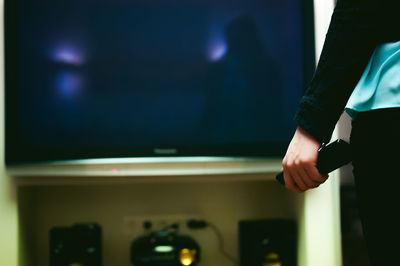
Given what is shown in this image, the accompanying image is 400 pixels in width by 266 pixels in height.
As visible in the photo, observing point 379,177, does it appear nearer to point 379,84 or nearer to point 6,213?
point 379,84

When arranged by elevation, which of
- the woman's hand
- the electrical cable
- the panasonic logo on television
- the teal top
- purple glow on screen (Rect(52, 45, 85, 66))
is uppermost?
purple glow on screen (Rect(52, 45, 85, 66))

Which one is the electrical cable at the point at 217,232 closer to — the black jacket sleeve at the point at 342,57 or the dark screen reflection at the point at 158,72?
the dark screen reflection at the point at 158,72

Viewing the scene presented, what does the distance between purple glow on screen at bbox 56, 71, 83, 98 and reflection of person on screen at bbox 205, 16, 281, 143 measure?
603 millimetres

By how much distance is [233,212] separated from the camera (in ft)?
6.85

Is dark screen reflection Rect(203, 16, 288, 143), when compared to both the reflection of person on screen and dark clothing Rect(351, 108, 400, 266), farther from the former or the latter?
dark clothing Rect(351, 108, 400, 266)

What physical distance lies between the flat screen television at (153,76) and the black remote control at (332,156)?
3.25 ft

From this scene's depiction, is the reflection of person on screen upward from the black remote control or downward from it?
upward

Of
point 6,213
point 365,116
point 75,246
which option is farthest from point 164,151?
point 365,116

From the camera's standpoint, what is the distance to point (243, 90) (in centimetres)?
177

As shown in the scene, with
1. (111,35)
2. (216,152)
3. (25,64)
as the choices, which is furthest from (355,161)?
(25,64)

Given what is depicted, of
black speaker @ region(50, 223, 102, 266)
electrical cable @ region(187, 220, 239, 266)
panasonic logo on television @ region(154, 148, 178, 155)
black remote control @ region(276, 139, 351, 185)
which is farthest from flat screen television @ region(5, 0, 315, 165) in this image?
black remote control @ region(276, 139, 351, 185)

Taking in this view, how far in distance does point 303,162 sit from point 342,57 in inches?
8.3

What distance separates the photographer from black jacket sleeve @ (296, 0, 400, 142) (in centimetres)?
65

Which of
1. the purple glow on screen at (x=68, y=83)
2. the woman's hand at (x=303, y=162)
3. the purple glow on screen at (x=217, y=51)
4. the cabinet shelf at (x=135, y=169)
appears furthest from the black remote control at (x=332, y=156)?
the purple glow on screen at (x=68, y=83)
